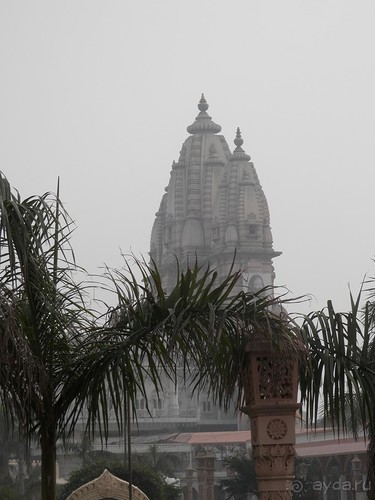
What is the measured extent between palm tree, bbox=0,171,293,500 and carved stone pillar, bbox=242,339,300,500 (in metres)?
0.21

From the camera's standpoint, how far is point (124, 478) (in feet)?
143

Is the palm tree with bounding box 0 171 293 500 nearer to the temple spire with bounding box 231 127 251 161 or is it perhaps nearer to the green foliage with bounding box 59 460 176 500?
the green foliage with bounding box 59 460 176 500

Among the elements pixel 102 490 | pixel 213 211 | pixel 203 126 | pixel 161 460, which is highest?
pixel 203 126

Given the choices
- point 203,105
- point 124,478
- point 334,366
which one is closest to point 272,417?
point 334,366

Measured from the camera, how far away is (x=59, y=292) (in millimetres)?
10945

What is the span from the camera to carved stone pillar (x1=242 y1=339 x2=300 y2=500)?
10.9m

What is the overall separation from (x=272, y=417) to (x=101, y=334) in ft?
5.02

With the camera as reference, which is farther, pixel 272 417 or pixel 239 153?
pixel 239 153

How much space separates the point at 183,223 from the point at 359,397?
358 ft

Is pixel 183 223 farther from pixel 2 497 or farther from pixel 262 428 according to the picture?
pixel 262 428

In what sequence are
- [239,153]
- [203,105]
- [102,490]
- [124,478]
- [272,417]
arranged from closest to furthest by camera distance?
[272,417], [102,490], [124,478], [239,153], [203,105]

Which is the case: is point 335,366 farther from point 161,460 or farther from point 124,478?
point 161,460

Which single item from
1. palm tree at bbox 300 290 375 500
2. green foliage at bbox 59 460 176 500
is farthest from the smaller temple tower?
palm tree at bbox 300 290 375 500

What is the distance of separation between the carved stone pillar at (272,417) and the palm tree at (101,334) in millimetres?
206
